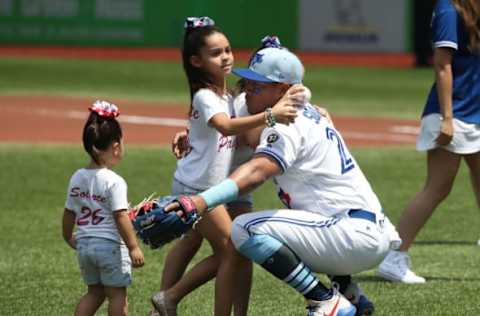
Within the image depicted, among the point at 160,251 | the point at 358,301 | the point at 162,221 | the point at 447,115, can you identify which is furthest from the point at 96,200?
the point at 160,251

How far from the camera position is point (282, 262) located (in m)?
6.19

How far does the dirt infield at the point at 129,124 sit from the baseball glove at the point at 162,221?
1133 centimetres

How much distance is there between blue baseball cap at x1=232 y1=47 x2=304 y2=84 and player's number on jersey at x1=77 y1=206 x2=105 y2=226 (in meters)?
1.02

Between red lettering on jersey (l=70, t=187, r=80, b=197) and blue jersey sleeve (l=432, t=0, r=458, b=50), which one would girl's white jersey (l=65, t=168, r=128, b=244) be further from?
blue jersey sleeve (l=432, t=0, r=458, b=50)

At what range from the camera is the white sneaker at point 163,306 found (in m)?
7.23

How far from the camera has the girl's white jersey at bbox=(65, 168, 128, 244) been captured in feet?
21.4

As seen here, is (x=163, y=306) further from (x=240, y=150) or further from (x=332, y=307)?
(x=332, y=307)

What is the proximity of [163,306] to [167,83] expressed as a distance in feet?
73.5

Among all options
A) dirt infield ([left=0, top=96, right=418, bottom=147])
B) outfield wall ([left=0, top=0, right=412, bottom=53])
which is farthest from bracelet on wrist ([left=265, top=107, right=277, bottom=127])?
outfield wall ([left=0, top=0, right=412, bottom=53])

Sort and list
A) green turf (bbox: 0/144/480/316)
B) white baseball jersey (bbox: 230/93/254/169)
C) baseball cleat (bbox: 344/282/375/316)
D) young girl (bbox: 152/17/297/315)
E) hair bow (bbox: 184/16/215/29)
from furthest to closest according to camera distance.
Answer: green turf (bbox: 0/144/480/316)
hair bow (bbox: 184/16/215/29)
white baseball jersey (bbox: 230/93/254/169)
young girl (bbox: 152/17/297/315)
baseball cleat (bbox: 344/282/375/316)

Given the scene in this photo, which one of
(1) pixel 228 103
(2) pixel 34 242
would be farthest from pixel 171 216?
(2) pixel 34 242

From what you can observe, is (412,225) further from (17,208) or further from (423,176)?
(423,176)

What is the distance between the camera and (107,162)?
21.8ft

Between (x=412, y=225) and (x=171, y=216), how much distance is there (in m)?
3.33
